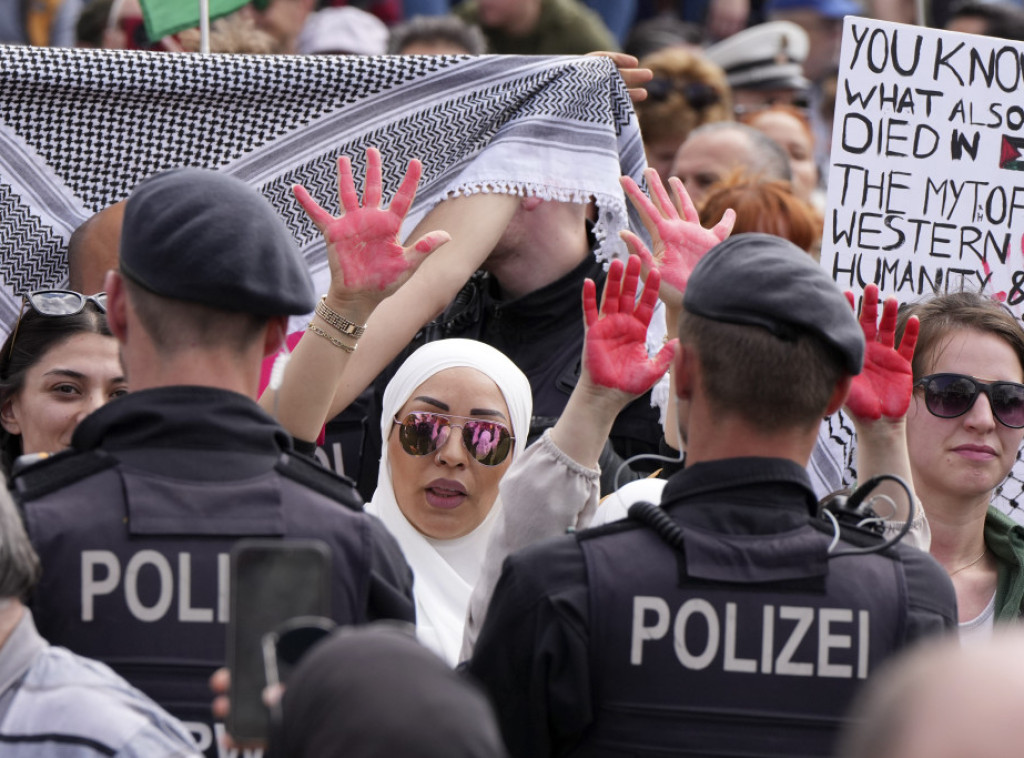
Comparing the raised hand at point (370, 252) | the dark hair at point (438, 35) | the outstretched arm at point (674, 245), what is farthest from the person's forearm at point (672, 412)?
the dark hair at point (438, 35)

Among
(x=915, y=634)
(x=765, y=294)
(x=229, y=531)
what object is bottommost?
(x=915, y=634)

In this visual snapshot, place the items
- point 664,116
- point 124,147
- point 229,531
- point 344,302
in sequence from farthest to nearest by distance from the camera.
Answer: point 664,116, point 124,147, point 344,302, point 229,531

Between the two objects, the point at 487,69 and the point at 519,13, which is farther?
the point at 519,13

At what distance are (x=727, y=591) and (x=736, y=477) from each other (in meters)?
0.19

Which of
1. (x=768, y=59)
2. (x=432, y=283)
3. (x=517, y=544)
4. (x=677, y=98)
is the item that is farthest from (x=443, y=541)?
(x=768, y=59)

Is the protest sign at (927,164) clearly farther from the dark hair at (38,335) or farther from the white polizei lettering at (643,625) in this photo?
the white polizei lettering at (643,625)

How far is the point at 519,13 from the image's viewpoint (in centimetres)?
853

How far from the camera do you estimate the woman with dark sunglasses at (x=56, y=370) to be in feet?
13.4

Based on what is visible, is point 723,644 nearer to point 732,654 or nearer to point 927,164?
point 732,654

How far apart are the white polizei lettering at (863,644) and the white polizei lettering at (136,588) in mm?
1105

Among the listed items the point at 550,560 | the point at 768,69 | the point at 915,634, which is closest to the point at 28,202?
the point at 550,560

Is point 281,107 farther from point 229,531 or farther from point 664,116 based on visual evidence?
point 664,116

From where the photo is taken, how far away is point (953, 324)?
4285 mm

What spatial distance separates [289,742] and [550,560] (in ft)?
3.51
